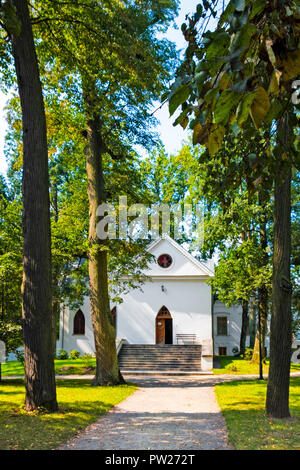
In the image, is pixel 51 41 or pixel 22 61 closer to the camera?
pixel 22 61

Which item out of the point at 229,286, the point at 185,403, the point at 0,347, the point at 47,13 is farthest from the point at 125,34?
the point at 229,286

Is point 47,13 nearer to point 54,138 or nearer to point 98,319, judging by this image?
point 54,138

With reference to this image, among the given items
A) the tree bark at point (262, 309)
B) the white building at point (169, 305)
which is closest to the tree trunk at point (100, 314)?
the tree bark at point (262, 309)

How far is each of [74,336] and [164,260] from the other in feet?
27.2

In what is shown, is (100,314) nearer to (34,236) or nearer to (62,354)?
(34,236)

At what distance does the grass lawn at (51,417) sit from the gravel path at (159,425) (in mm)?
285

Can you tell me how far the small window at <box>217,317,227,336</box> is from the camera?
32.3 metres

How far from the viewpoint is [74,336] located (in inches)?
1164

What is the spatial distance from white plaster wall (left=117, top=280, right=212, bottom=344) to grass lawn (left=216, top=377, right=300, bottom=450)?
45.2 ft

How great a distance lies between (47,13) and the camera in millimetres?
10711

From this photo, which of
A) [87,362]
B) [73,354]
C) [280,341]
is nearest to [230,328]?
[73,354]

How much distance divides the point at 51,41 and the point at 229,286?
14767 mm

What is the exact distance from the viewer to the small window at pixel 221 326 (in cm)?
3234

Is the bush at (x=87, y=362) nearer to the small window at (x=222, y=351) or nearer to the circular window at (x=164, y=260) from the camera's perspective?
the circular window at (x=164, y=260)
